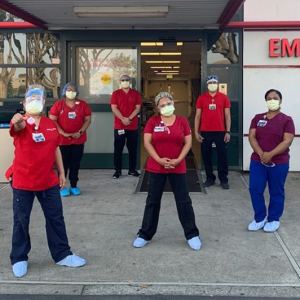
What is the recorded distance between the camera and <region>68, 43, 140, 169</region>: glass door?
346 inches

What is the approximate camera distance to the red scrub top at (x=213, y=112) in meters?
7.42

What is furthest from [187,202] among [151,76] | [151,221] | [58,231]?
[151,76]

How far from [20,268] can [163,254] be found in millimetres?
1434

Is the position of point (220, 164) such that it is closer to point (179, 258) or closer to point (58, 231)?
point (179, 258)

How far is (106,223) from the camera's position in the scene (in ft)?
18.6

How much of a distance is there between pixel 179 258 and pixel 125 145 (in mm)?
4473

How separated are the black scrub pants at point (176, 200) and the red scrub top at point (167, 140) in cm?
9

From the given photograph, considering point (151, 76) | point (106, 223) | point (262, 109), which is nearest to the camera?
point (106, 223)

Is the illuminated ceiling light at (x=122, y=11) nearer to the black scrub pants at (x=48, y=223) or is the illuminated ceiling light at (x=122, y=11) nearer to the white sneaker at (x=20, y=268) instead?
the black scrub pants at (x=48, y=223)

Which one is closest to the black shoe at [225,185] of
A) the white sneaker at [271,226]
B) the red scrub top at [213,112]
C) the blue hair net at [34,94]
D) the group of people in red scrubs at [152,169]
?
the red scrub top at [213,112]

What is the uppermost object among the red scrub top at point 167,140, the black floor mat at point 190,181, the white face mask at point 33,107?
the white face mask at point 33,107

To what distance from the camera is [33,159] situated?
4004 millimetres

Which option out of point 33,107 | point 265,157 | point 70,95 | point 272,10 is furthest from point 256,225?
point 272,10

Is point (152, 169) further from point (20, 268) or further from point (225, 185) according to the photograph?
point (225, 185)
